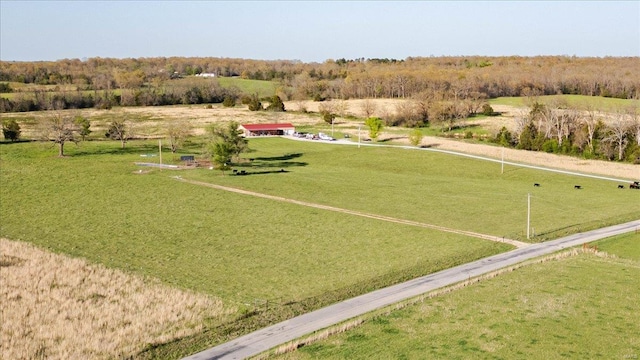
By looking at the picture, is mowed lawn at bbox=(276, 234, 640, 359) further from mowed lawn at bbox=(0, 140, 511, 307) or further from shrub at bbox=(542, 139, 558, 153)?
shrub at bbox=(542, 139, 558, 153)

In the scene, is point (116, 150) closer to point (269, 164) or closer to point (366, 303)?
point (269, 164)

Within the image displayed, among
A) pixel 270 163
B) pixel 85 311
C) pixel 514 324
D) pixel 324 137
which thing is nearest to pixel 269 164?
pixel 270 163

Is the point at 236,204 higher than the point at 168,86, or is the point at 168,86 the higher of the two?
the point at 168,86

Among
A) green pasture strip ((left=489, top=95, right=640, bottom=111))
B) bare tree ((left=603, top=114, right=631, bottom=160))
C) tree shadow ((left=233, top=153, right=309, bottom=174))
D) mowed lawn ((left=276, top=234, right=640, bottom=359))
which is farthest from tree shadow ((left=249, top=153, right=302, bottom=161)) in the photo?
green pasture strip ((left=489, top=95, right=640, bottom=111))

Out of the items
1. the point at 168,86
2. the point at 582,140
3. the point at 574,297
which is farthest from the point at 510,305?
the point at 168,86

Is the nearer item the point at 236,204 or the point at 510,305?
the point at 510,305

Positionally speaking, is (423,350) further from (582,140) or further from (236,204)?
(582,140)
